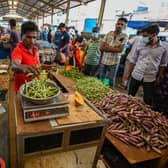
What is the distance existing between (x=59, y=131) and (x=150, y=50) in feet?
6.91

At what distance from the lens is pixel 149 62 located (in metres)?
2.62

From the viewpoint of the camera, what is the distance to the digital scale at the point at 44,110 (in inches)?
37.9

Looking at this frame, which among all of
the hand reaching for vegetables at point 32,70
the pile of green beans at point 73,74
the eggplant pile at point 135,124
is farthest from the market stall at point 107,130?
the hand reaching for vegetables at point 32,70

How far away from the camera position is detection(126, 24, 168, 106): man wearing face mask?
8.30 feet

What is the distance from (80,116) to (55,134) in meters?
0.20

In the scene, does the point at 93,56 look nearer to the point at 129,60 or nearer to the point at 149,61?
the point at 129,60

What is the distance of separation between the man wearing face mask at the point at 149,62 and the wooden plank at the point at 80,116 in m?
1.73

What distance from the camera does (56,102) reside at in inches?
40.7

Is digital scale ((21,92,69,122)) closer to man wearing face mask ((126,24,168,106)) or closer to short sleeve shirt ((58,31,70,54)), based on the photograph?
man wearing face mask ((126,24,168,106))

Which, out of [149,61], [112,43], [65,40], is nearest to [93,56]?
[112,43]

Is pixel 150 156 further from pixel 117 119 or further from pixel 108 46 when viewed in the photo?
pixel 108 46

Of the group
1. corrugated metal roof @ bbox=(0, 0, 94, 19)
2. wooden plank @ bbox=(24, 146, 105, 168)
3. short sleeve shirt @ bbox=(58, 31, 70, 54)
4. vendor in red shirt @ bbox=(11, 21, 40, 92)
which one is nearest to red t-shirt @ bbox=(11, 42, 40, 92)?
vendor in red shirt @ bbox=(11, 21, 40, 92)

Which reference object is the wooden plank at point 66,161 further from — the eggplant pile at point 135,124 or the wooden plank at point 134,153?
the eggplant pile at point 135,124

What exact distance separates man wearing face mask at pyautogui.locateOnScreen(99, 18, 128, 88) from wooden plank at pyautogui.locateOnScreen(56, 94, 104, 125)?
2.19 metres
